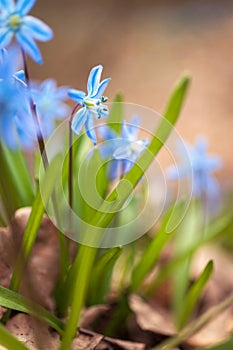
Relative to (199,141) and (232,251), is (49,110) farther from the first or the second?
(232,251)

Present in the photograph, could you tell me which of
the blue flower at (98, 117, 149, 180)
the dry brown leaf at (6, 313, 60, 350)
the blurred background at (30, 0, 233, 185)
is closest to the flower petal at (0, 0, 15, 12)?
the blue flower at (98, 117, 149, 180)

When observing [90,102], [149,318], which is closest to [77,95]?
[90,102]

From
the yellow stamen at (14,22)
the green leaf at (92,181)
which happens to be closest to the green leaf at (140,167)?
the green leaf at (92,181)

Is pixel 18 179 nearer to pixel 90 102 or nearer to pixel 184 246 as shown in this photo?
pixel 90 102

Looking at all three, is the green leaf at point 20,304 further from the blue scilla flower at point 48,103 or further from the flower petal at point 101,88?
the blue scilla flower at point 48,103

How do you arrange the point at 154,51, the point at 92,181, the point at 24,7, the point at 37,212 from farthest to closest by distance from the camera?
the point at 154,51, the point at 92,181, the point at 37,212, the point at 24,7

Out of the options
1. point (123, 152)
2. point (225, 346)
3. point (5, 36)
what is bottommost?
point (225, 346)
